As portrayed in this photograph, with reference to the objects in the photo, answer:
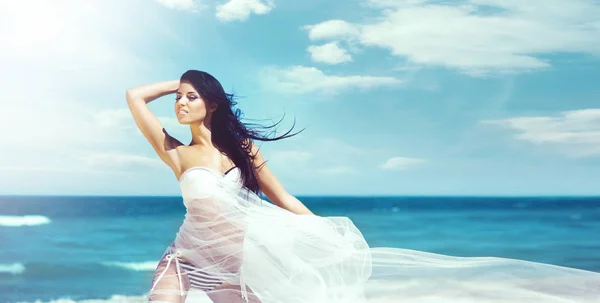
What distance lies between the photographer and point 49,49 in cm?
1842

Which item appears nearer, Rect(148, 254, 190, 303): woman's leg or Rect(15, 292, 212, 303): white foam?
Rect(148, 254, 190, 303): woman's leg

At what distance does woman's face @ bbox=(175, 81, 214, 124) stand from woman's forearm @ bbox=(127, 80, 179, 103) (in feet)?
0.24

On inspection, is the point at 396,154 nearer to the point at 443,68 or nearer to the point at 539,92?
the point at 443,68

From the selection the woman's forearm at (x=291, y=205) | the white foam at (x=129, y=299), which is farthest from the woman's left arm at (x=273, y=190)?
the white foam at (x=129, y=299)

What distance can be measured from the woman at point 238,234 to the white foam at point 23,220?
64.3ft

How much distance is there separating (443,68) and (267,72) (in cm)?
600

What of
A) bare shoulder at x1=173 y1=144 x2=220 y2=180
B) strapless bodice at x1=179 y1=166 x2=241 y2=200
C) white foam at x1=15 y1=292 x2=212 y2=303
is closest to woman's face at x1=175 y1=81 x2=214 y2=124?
bare shoulder at x1=173 y1=144 x2=220 y2=180

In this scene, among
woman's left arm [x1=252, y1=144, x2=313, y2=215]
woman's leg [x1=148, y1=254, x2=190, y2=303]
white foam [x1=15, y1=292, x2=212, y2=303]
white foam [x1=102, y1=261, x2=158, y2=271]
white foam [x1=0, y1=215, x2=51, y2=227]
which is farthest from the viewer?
white foam [x1=0, y1=215, x2=51, y2=227]

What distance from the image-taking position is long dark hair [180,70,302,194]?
10.2 ft

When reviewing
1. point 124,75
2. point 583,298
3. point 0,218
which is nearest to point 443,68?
point 124,75

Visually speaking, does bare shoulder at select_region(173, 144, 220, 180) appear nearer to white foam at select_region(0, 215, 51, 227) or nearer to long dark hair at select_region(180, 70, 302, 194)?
long dark hair at select_region(180, 70, 302, 194)

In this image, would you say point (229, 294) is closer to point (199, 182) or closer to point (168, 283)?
point (168, 283)

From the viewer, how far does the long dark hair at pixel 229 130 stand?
3.11m

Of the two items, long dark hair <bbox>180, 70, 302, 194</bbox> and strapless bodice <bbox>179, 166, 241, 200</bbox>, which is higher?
long dark hair <bbox>180, 70, 302, 194</bbox>
